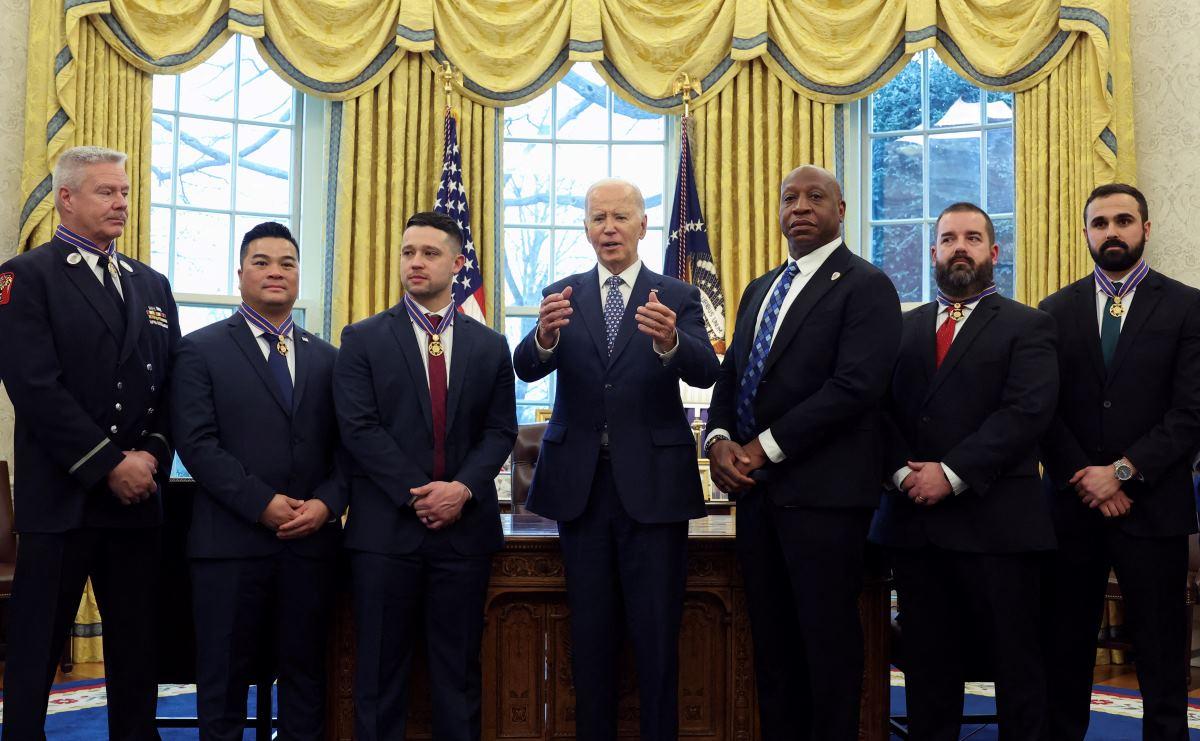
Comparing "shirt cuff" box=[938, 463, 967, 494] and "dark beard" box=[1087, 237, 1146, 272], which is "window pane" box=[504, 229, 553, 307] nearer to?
"dark beard" box=[1087, 237, 1146, 272]

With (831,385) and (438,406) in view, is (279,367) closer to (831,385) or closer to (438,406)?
(438,406)

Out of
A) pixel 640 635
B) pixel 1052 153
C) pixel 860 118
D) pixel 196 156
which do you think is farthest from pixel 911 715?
pixel 196 156

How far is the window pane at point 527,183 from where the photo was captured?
673 centimetres

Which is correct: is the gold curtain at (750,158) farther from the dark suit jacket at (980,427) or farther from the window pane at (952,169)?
the dark suit jacket at (980,427)

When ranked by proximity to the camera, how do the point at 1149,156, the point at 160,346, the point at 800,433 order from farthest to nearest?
the point at 1149,156, the point at 160,346, the point at 800,433

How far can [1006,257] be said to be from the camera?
6395 mm

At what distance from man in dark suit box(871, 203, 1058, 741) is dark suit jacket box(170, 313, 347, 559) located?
1.59 m

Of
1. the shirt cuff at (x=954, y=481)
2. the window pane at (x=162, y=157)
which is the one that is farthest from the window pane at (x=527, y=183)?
the shirt cuff at (x=954, y=481)

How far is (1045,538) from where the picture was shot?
296cm

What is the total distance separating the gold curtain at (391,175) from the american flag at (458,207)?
0.40 feet

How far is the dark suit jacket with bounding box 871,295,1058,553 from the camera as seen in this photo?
295 cm

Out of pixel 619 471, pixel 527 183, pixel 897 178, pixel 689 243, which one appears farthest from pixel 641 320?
pixel 897 178

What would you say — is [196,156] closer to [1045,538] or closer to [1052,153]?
[1052,153]

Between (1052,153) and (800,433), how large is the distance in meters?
A: 3.87
